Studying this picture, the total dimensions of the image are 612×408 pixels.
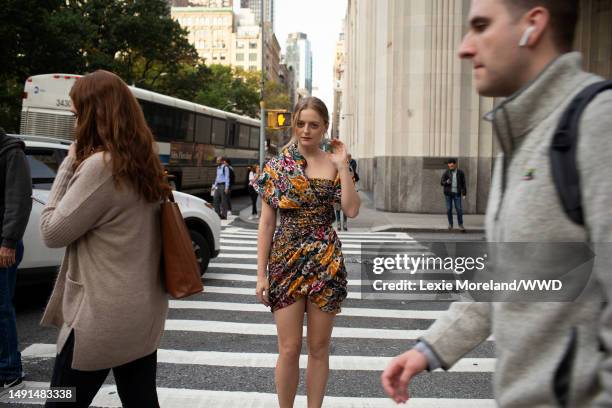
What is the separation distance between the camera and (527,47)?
1.51m

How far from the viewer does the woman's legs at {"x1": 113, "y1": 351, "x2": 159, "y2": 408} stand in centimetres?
283

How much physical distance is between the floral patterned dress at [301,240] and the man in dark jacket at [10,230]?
187cm

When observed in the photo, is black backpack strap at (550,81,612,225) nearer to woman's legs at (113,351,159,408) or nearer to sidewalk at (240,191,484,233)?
woman's legs at (113,351,159,408)

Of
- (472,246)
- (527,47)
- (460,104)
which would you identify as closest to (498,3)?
(527,47)

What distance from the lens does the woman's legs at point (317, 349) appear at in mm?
3584

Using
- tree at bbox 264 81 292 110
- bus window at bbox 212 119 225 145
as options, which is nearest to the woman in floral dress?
bus window at bbox 212 119 225 145

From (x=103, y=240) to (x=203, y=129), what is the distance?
2415cm

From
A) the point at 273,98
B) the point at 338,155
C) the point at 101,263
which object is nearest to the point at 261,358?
the point at 338,155

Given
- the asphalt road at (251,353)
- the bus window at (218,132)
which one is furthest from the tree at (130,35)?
the asphalt road at (251,353)

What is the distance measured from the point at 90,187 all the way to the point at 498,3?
1.86 metres

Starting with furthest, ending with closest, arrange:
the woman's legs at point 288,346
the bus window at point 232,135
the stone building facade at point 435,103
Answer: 1. the bus window at point 232,135
2. the stone building facade at point 435,103
3. the woman's legs at point 288,346

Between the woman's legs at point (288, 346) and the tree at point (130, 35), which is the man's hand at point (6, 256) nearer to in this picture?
the woman's legs at point (288, 346)

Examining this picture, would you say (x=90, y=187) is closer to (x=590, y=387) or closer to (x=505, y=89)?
(x=505, y=89)

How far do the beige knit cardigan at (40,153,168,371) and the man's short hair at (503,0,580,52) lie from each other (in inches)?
73.6
